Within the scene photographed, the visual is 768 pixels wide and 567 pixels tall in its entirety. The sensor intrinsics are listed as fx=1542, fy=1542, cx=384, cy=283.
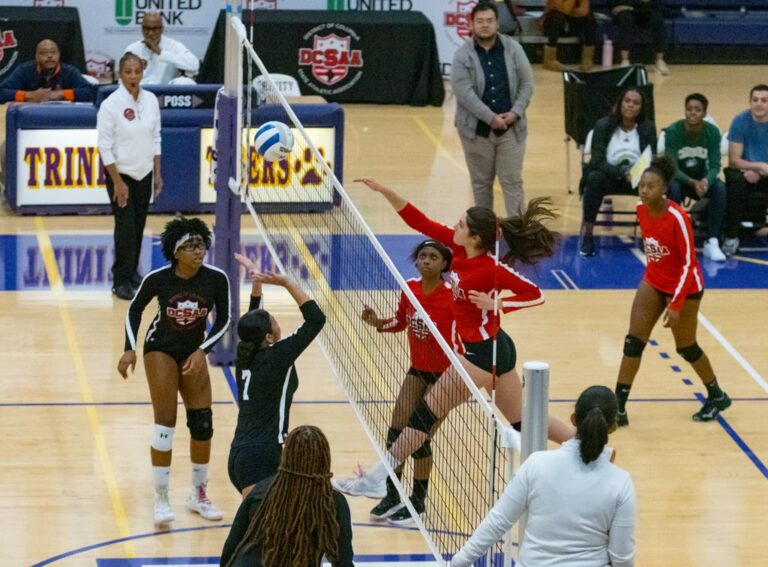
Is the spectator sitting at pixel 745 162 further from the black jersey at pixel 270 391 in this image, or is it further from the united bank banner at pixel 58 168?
the black jersey at pixel 270 391

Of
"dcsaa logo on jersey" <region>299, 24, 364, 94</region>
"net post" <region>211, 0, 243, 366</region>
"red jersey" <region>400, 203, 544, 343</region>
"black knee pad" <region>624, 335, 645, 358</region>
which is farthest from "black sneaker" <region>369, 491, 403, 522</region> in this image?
"dcsaa logo on jersey" <region>299, 24, 364, 94</region>

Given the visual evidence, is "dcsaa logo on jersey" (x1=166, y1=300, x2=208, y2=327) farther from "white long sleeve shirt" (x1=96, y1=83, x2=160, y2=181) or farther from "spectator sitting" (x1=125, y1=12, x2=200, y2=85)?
"spectator sitting" (x1=125, y1=12, x2=200, y2=85)

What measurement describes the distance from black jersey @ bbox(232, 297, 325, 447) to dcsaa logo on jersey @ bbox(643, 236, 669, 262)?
3.13 m

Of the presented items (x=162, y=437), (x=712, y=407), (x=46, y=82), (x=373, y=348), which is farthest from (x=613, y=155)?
(x=162, y=437)

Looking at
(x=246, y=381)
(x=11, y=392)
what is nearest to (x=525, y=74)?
A: (x=11, y=392)

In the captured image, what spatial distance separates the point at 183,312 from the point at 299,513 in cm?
344

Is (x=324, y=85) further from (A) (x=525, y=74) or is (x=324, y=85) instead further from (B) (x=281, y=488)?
(B) (x=281, y=488)

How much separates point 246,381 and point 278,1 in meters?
15.4

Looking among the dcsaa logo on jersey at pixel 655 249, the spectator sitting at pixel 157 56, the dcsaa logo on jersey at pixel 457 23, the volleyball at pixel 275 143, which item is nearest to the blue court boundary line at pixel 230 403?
the dcsaa logo on jersey at pixel 655 249

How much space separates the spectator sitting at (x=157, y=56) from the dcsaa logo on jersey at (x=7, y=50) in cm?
384

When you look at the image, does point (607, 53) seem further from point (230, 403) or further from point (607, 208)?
point (230, 403)

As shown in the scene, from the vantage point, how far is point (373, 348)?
1173 centimetres

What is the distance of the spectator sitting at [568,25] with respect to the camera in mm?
23391

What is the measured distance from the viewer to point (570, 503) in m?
5.67
